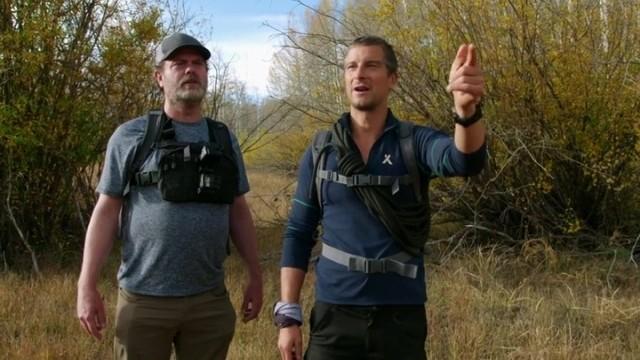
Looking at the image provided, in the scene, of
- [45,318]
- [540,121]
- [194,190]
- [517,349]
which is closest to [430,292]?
[517,349]

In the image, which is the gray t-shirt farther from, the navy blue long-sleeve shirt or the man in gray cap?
the navy blue long-sleeve shirt

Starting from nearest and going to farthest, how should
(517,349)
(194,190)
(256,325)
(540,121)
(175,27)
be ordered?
(194,190) < (517,349) < (256,325) < (540,121) < (175,27)

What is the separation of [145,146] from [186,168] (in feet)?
0.70

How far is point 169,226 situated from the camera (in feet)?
8.77

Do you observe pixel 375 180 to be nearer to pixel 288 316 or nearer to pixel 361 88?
pixel 361 88

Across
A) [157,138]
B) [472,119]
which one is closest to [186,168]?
[157,138]

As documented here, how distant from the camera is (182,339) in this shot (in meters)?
2.80

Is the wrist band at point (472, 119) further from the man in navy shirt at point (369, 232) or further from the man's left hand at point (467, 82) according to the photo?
the man in navy shirt at point (369, 232)

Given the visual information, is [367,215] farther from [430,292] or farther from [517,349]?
[430,292]

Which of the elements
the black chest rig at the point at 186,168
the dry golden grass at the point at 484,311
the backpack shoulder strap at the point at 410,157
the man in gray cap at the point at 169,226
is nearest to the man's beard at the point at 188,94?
the man in gray cap at the point at 169,226

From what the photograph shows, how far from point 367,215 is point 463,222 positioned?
20.4 ft

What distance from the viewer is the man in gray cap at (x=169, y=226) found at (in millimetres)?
2678

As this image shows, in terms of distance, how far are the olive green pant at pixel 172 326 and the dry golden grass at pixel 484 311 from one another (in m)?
1.65

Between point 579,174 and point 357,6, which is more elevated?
point 357,6
